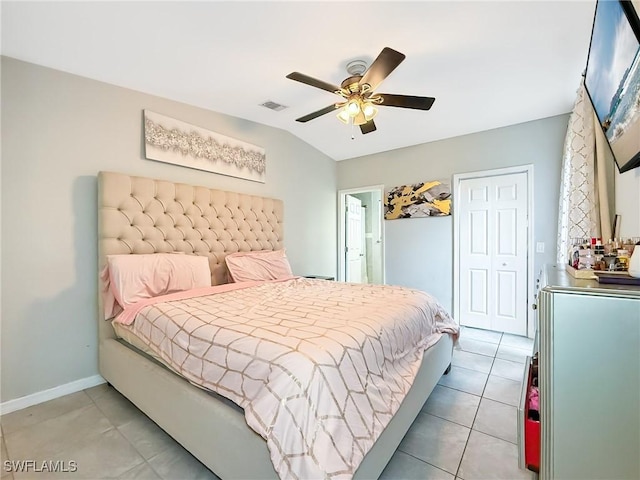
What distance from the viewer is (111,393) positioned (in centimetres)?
223

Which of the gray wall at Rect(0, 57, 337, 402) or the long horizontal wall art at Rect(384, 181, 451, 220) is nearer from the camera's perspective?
the gray wall at Rect(0, 57, 337, 402)

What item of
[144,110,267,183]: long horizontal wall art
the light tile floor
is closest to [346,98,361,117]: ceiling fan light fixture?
[144,110,267,183]: long horizontal wall art

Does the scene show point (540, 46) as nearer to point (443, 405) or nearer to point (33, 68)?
point (443, 405)

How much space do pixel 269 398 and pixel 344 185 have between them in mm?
4161

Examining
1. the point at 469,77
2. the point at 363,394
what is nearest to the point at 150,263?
the point at 363,394

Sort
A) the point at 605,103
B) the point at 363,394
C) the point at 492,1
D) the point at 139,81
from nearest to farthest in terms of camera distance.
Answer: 1. the point at 363,394
2. the point at 605,103
3. the point at 492,1
4. the point at 139,81

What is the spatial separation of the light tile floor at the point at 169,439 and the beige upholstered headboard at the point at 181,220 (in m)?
1.08

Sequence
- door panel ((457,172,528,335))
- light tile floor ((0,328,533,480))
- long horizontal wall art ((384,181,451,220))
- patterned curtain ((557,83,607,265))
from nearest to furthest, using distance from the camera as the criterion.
A: light tile floor ((0,328,533,480)) < patterned curtain ((557,83,607,265)) < door panel ((457,172,528,335)) < long horizontal wall art ((384,181,451,220))

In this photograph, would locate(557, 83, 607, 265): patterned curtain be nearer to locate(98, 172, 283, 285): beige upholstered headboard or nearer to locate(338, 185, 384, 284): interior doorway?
locate(338, 185, 384, 284): interior doorway

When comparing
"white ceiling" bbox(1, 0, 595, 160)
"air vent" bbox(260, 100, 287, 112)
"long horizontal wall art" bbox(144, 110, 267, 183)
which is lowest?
"long horizontal wall art" bbox(144, 110, 267, 183)

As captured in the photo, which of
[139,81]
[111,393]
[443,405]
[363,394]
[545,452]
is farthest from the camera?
[139,81]

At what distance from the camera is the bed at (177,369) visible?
1.25 m

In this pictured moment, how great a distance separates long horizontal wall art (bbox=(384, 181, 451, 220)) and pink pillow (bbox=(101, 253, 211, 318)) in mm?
2931

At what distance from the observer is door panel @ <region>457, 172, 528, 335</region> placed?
345 cm
